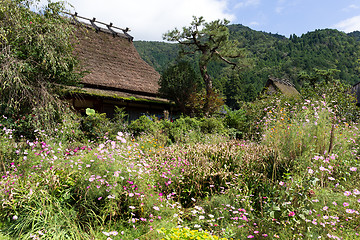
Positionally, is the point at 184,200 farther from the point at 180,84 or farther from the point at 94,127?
the point at 180,84

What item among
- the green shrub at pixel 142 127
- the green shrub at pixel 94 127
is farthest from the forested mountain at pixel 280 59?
the green shrub at pixel 94 127

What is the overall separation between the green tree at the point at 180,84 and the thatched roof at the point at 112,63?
1.16 m

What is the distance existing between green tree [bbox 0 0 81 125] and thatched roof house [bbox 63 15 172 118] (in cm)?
359

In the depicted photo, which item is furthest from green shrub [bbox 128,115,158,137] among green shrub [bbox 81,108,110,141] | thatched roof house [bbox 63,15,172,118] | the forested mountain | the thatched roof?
the forested mountain

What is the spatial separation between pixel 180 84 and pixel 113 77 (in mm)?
3336

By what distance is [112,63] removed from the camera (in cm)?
1362

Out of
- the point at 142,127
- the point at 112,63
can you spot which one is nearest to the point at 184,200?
the point at 142,127

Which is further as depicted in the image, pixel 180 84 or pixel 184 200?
pixel 180 84

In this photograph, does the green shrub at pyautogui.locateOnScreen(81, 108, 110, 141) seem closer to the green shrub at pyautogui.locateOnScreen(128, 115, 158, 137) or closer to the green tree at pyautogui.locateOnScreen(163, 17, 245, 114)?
the green shrub at pyautogui.locateOnScreen(128, 115, 158, 137)

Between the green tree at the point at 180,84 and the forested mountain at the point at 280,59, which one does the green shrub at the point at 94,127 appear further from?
the forested mountain at the point at 280,59

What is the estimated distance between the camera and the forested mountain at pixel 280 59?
1620 inches

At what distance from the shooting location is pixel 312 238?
2.79 meters

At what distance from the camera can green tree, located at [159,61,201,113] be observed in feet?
41.8

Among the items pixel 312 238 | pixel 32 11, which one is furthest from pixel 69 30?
pixel 312 238
